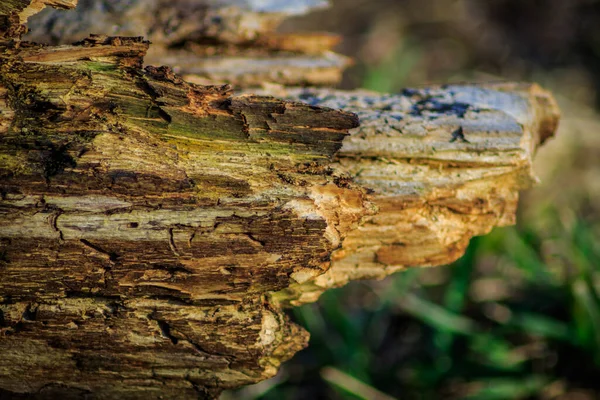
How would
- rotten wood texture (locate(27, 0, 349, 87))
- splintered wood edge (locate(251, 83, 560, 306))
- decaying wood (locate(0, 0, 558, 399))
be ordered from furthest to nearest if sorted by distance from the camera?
1. rotten wood texture (locate(27, 0, 349, 87))
2. splintered wood edge (locate(251, 83, 560, 306))
3. decaying wood (locate(0, 0, 558, 399))

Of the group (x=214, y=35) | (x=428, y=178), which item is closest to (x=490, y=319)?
(x=428, y=178)

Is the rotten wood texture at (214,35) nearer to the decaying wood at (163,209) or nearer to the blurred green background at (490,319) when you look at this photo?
the decaying wood at (163,209)

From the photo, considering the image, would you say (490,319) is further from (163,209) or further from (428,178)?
(163,209)

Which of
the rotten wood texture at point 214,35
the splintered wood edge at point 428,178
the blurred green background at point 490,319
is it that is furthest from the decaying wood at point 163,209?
the blurred green background at point 490,319

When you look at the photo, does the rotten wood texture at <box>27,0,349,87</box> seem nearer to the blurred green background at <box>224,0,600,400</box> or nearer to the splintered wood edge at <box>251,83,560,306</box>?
the splintered wood edge at <box>251,83,560,306</box>

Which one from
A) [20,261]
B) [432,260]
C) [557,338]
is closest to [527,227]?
[557,338]

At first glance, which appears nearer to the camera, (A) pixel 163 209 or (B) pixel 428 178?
Answer: (A) pixel 163 209

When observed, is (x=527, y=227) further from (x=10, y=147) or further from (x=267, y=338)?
(x=10, y=147)

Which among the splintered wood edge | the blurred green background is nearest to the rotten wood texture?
the splintered wood edge
